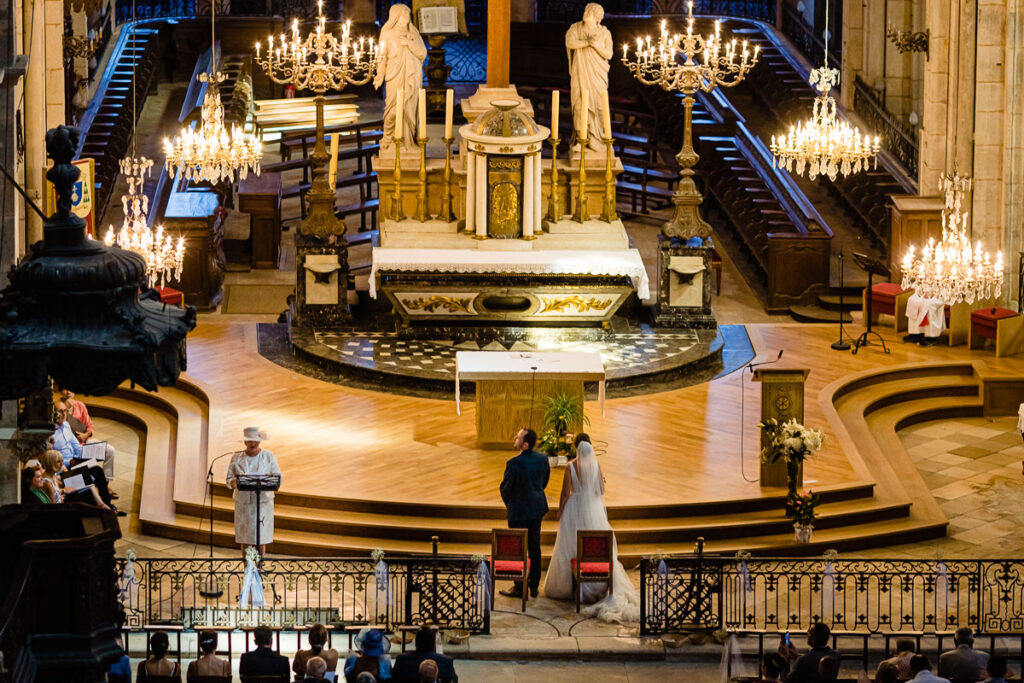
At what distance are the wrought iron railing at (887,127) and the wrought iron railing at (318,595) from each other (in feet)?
42.5

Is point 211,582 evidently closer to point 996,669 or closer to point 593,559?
point 593,559

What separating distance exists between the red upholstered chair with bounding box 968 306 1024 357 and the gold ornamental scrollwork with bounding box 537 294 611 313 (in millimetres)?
3947

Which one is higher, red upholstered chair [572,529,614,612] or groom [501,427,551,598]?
groom [501,427,551,598]

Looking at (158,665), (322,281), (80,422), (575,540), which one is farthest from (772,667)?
(322,281)

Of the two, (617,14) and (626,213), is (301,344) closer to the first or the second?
(626,213)

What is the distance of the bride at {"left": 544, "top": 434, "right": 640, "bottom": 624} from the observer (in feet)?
50.5

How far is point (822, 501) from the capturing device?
687 inches

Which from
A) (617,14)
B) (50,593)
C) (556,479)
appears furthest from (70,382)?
(617,14)

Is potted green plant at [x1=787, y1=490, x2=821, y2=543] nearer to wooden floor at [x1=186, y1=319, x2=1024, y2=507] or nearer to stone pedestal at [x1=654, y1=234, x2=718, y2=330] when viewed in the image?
wooden floor at [x1=186, y1=319, x2=1024, y2=507]

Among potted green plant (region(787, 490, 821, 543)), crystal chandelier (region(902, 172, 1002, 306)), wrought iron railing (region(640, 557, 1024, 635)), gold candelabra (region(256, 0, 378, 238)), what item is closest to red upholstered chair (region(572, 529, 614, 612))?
wrought iron railing (region(640, 557, 1024, 635))

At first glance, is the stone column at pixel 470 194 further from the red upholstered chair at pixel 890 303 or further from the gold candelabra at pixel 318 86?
the red upholstered chair at pixel 890 303

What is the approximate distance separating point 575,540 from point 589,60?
8.66 metres

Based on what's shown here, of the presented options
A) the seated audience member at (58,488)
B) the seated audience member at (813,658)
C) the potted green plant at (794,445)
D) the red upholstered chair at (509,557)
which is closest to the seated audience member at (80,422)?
the seated audience member at (58,488)

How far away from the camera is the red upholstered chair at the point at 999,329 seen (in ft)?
70.9
